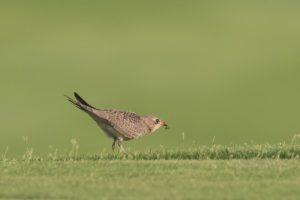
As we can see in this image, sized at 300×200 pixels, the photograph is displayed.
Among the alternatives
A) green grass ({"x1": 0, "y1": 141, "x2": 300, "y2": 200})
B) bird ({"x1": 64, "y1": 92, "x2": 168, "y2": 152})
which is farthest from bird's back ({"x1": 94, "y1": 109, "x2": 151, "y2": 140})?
green grass ({"x1": 0, "y1": 141, "x2": 300, "y2": 200})

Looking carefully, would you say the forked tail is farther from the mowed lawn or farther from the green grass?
the mowed lawn

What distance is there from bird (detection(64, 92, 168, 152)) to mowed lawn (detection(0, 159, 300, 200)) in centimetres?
197

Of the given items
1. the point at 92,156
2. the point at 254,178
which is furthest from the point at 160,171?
the point at 92,156

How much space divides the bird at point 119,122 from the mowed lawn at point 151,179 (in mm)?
1969

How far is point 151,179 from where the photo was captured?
912 cm

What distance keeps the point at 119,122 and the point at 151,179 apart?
3.99 meters

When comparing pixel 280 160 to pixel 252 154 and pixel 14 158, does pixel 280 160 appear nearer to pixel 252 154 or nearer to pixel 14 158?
pixel 252 154

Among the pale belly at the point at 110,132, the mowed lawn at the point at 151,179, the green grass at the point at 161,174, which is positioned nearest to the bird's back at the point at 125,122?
the pale belly at the point at 110,132

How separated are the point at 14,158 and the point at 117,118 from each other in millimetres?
2493

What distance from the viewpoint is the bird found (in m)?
12.9

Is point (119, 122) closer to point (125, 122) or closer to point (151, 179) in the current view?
point (125, 122)

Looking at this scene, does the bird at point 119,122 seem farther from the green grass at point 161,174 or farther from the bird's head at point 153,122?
the green grass at point 161,174

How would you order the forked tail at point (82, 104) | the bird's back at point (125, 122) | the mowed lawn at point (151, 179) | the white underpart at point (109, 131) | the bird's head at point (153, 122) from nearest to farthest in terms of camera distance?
1. the mowed lawn at point (151, 179)
2. the forked tail at point (82, 104)
3. the bird's back at point (125, 122)
4. the white underpart at point (109, 131)
5. the bird's head at point (153, 122)

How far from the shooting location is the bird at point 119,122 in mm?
12875
